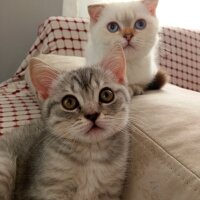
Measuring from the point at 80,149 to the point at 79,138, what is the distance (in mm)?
42

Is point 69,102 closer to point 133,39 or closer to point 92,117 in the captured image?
point 92,117

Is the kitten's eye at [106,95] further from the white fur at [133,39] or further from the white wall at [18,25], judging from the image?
the white wall at [18,25]

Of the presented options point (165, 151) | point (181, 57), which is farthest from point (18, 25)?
point (165, 151)

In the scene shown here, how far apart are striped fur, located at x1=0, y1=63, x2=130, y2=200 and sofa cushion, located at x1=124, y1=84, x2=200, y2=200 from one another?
5cm

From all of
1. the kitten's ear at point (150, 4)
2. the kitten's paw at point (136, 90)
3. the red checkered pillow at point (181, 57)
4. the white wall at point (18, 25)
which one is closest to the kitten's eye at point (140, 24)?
the kitten's ear at point (150, 4)

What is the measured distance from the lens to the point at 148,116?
86 cm

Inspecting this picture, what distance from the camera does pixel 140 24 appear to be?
1.19m

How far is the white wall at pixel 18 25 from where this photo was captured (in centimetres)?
206

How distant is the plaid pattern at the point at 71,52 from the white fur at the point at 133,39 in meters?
0.35

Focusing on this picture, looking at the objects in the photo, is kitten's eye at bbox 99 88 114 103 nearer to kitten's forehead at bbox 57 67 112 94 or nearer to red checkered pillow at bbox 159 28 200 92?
kitten's forehead at bbox 57 67 112 94

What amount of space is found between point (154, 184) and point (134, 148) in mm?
143

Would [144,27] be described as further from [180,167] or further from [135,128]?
[180,167]

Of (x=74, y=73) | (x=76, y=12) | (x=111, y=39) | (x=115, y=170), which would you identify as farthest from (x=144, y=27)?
(x=76, y=12)

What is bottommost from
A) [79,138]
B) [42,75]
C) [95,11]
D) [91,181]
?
[91,181]
